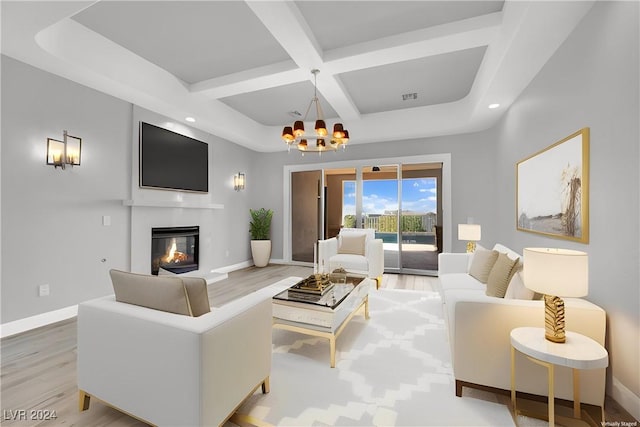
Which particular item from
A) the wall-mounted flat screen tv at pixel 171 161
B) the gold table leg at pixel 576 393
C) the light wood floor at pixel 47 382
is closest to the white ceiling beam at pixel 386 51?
the wall-mounted flat screen tv at pixel 171 161

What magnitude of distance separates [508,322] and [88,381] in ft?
8.48

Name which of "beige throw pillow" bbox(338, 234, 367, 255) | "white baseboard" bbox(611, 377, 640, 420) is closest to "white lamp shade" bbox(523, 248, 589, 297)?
"white baseboard" bbox(611, 377, 640, 420)

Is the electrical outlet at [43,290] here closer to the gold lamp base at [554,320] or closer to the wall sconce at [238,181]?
the wall sconce at [238,181]

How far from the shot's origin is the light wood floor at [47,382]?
1.67 metres

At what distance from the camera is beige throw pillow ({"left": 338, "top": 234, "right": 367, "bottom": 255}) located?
5.02 metres

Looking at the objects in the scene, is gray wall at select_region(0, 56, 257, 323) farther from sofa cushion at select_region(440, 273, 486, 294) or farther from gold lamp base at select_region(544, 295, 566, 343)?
gold lamp base at select_region(544, 295, 566, 343)

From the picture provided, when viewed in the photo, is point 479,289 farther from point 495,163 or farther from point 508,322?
point 495,163

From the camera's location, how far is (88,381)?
1.63 metres

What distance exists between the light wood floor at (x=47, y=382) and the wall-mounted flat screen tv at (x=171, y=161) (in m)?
2.19

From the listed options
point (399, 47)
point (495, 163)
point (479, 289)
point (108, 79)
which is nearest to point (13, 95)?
point (108, 79)

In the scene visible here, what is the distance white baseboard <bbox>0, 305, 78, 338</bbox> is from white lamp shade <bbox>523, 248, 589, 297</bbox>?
4.57 metres

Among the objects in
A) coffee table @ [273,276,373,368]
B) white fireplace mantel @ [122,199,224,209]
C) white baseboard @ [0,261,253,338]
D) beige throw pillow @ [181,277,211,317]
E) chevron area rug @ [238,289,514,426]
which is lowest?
chevron area rug @ [238,289,514,426]

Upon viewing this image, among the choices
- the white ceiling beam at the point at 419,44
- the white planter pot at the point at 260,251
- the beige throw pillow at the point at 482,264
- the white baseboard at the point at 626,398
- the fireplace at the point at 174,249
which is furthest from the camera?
the white planter pot at the point at 260,251

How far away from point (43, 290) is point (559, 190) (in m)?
5.36
